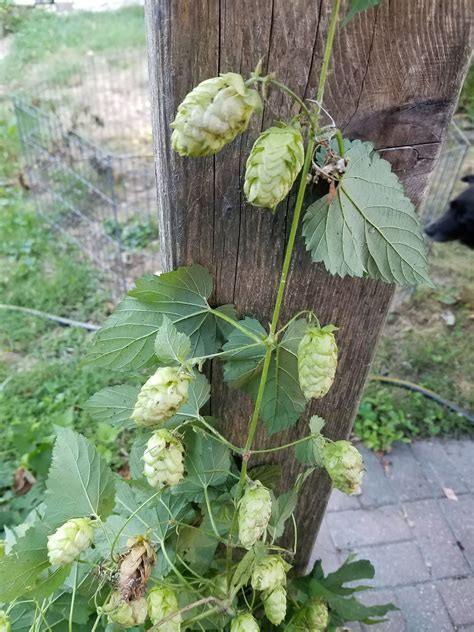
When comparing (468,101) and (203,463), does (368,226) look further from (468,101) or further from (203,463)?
(468,101)

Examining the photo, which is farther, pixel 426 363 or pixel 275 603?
pixel 426 363

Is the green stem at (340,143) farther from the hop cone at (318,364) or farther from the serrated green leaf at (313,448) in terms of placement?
the serrated green leaf at (313,448)

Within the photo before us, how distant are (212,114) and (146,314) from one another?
1.48 feet

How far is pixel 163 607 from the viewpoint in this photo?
97 centimetres

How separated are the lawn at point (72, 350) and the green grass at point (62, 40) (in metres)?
1.38

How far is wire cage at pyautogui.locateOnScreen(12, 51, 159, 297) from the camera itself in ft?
12.4

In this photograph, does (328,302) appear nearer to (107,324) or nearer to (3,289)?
A: (107,324)

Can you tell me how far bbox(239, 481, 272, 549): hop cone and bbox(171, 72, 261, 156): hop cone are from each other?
587 mm

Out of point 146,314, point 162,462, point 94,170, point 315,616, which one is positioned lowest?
point 94,170

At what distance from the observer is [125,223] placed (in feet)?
13.5

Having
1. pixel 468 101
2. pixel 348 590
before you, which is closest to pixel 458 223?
pixel 468 101

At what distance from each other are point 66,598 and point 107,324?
672 millimetres

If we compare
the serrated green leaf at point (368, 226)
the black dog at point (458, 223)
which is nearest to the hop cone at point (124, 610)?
the serrated green leaf at point (368, 226)

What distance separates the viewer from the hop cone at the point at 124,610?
89 cm
